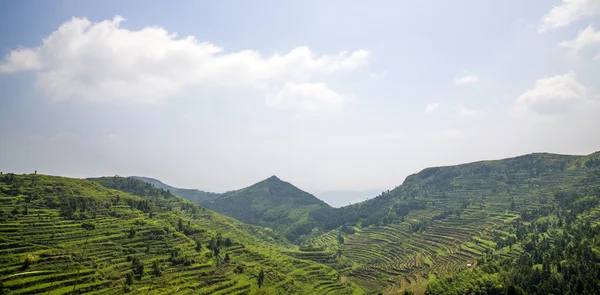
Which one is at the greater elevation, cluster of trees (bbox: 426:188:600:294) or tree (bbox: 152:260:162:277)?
tree (bbox: 152:260:162:277)

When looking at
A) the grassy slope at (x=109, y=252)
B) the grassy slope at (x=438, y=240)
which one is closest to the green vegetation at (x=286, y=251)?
the grassy slope at (x=109, y=252)

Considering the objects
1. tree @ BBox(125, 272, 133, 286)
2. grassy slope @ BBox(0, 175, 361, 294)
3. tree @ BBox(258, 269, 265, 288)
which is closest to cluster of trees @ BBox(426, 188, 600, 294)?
grassy slope @ BBox(0, 175, 361, 294)

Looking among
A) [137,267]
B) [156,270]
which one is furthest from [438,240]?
[137,267]

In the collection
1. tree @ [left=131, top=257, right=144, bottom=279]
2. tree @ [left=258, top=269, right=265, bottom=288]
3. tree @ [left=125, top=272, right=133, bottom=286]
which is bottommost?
tree @ [left=258, top=269, right=265, bottom=288]

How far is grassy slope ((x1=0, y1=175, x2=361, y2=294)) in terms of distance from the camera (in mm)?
83562

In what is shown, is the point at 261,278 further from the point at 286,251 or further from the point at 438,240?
the point at 438,240

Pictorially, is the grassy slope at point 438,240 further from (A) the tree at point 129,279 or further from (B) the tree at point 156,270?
(A) the tree at point 129,279

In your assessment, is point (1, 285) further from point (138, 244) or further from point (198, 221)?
point (198, 221)

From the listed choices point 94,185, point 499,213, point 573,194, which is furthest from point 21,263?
point 573,194

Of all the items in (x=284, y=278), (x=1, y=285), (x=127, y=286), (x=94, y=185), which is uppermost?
(x=94, y=185)

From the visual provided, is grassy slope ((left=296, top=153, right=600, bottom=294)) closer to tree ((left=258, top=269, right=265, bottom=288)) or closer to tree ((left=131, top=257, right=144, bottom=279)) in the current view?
tree ((left=258, top=269, right=265, bottom=288))

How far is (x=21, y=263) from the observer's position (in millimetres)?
81562

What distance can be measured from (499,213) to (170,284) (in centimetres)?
15020

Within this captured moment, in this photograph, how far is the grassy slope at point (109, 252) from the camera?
83562 millimetres
